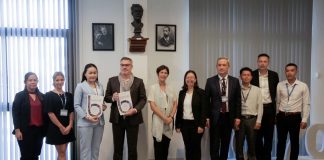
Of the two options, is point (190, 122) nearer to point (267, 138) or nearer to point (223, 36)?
point (267, 138)

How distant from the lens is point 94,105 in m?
3.34

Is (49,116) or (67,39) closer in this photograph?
(49,116)

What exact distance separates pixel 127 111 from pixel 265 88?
1.73 m

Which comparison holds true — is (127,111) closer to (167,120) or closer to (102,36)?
(167,120)

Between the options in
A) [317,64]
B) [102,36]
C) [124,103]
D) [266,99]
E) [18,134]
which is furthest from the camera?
[317,64]

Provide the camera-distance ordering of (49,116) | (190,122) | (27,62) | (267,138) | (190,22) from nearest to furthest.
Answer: (49,116), (190,122), (267,138), (27,62), (190,22)

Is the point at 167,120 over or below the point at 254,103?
below

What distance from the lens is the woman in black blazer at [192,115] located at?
139 inches

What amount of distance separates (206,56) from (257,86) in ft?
3.34

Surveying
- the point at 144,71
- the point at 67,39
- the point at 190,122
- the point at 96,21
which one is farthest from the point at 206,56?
the point at 67,39

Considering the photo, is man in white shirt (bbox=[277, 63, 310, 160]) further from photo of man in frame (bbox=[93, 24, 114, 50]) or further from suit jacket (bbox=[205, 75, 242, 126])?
photo of man in frame (bbox=[93, 24, 114, 50])

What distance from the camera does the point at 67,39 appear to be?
4.20 metres

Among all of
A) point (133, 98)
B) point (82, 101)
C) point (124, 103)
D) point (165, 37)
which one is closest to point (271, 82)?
point (165, 37)

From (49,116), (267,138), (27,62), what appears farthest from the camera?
(27,62)
